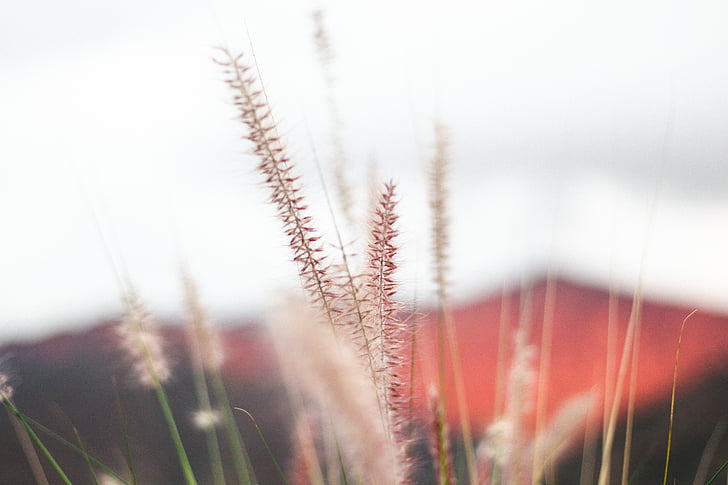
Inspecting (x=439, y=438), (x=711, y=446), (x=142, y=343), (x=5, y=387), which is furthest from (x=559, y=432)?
(x=711, y=446)

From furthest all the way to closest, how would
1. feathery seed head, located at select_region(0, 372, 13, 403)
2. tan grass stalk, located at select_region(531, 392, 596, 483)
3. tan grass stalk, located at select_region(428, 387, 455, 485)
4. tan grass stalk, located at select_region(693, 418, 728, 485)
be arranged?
tan grass stalk, located at select_region(693, 418, 728, 485) → tan grass stalk, located at select_region(531, 392, 596, 483) → feathery seed head, located at select_region(0, 372, 13, 403) → tan grass stalk, located at select_region(428, 387, 455, 485)

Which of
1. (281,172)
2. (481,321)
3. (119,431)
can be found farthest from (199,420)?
(481,321)

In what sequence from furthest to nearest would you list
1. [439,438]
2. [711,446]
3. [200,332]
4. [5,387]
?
1. [711,446]
2. [200,332]
3. [5,387]
4. [439,438]

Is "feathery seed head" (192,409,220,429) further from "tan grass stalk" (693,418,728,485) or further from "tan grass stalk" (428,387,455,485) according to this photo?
"tan grass stalk" (693,418,728,485)

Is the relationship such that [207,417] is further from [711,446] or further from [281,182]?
[711,446]

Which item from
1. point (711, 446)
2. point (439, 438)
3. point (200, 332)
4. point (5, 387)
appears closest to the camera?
point (439, 438)

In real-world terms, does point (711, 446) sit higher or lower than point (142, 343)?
lower

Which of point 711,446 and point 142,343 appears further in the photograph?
point 711,446

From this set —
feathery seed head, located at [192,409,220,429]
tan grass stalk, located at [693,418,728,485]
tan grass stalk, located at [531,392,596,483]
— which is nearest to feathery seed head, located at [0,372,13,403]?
feathery seed head, located at [192,409,220,429]

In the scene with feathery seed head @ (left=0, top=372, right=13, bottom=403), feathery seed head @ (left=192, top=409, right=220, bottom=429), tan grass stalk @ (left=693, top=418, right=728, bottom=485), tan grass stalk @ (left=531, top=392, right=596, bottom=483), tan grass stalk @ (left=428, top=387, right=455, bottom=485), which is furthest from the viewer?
tan grass stalk @ (left=693, top=418, right=728, bottom=485)

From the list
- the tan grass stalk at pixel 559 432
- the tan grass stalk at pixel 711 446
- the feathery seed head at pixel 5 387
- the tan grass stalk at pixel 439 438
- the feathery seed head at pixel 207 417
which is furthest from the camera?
the tan grass stalk at pixel 711 446

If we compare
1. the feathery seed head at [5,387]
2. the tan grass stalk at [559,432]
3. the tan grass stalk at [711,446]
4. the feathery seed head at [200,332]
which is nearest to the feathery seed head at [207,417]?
the feathery seed head at [200,332]

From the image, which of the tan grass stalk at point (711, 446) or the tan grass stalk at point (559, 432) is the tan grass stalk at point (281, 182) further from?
the tan grass stalk at point (711, 446)
